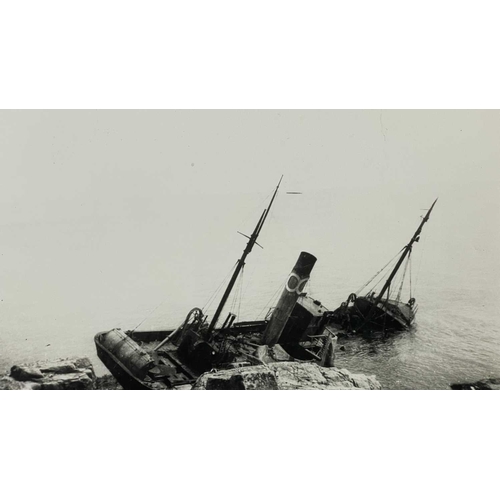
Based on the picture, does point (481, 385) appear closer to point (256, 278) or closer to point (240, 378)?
point (240, 378)

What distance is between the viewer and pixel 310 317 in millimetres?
13664

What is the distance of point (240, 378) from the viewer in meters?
9.45

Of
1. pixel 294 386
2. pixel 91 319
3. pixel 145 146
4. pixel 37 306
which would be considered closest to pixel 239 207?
pixel 91 319

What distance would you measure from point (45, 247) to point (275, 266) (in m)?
14.3

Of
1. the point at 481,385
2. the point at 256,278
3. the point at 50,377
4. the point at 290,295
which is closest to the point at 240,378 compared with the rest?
the point at 290,295

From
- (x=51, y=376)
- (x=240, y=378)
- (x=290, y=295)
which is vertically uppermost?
(x=290, y=295)

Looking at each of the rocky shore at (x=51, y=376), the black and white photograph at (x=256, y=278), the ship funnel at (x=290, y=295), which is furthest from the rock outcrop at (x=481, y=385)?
the rocky shore at (x=51, y=376)

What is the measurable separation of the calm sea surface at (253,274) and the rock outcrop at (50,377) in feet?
11.9

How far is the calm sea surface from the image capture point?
51.2 feet

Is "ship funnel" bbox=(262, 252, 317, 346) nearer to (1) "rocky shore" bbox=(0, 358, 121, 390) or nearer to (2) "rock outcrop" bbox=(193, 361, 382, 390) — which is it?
(2) "rock outcrop" bbox=(193, 361, 382, 390)

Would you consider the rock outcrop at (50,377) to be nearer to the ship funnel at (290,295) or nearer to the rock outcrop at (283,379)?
the rock outcrop at (283,379)

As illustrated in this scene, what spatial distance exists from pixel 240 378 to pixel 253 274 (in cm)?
1722

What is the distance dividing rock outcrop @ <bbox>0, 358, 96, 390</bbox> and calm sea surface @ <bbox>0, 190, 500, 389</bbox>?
3623 mm

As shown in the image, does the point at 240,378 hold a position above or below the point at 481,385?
below
